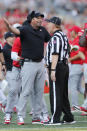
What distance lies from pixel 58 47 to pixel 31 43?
50 centimetres

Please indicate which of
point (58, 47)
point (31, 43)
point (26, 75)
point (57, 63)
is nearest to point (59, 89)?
point (57, 63)

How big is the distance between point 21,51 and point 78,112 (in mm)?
2557

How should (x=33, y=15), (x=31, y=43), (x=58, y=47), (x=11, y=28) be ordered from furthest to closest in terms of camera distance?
1. (x=33, y=15)
2. (x=31, y=43)
3. (x=58, y=47)
4. (x=11, y=28)

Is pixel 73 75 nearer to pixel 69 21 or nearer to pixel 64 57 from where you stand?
pixel 64 57

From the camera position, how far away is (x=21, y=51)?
9.27 metres

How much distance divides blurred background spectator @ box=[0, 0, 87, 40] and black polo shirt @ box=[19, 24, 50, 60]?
595 inches

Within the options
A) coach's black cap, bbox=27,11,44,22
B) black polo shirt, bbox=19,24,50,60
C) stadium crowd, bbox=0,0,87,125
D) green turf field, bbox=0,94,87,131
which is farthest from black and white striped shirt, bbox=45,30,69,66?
green turf field, bbox=0,94,87,131

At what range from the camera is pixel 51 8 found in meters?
25.1

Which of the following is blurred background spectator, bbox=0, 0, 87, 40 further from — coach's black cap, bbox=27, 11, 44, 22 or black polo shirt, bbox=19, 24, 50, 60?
black polo shirt, bbox=19, 24, 50, 60

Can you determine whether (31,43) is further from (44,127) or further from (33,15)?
(44,127)

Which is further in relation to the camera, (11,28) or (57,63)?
(57,63)

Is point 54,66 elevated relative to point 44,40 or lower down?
lower down

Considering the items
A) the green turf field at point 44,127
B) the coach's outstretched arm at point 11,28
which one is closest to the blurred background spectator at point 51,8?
the green turf field at point 44,127

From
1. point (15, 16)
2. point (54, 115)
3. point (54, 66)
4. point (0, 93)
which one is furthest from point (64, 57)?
point (15, 16)
